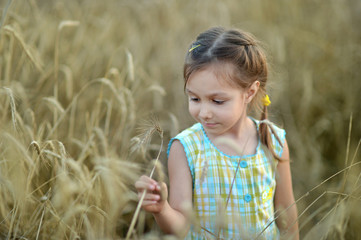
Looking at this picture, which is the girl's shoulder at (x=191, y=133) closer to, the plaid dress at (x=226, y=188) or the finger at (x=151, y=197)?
the plaid dress at (x=226, y=188)

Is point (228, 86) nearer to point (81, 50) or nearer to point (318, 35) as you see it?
point (81, 50)

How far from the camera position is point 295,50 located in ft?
11.0

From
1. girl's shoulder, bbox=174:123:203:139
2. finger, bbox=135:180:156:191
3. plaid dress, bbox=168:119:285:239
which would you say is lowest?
plaid dress, bbox=168:119:285:239

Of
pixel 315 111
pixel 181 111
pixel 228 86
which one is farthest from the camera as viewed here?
pixel 315 111

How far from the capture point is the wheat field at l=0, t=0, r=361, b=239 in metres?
1.93

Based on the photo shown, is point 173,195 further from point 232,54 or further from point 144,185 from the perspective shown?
point 232,54

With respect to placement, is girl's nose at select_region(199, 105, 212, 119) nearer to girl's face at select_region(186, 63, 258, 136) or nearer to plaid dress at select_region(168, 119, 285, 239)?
girl's face at select_region(186, 63, 258, 136)

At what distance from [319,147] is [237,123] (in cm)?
122

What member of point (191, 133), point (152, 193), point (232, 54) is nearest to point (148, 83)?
point (191, 133)

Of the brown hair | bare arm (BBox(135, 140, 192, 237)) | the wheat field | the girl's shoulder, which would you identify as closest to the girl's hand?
bare arm (BBox(135, 140, 192, 237))

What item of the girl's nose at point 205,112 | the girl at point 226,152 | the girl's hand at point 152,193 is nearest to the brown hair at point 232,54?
the girl at point 226,152

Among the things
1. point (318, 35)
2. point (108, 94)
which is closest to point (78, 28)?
point (108, 94)

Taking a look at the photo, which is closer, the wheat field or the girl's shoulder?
the girl's shoulder

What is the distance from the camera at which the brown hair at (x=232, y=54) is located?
5.05ft
